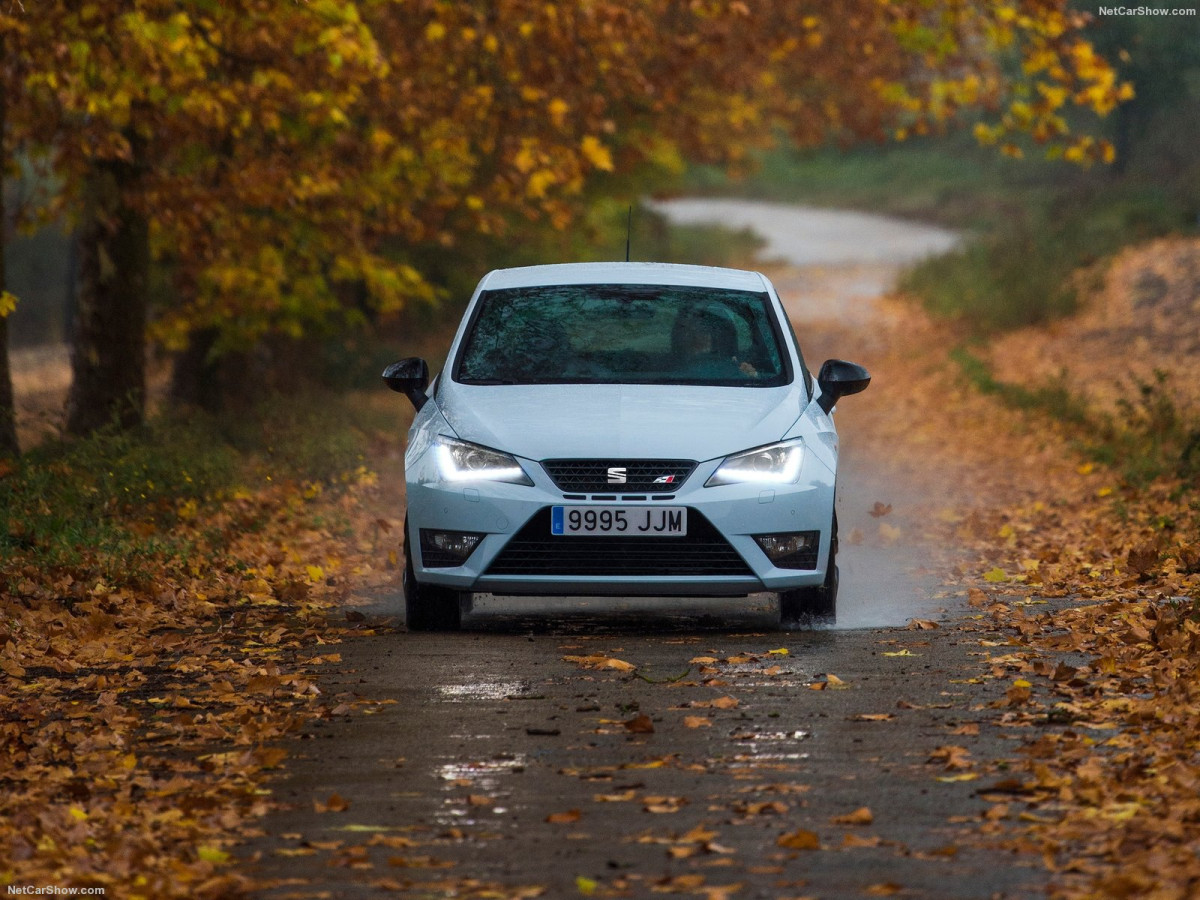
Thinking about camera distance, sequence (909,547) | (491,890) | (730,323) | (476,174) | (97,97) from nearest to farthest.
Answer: (491,890) → (730,323) → (909,547) → (97,97) → (476,174)

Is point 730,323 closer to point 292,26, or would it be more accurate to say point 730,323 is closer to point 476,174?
point 292,26

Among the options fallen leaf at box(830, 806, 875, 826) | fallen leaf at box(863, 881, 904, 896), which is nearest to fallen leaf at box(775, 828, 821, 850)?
fallen leaf at box(830, 806, 875, 826)

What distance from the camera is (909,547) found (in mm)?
12375

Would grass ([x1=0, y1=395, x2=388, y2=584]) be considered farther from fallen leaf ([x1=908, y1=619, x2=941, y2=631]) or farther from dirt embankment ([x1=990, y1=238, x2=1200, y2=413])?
dirt embankment ([x1=990, y1=238, x2=1200, y2=413])

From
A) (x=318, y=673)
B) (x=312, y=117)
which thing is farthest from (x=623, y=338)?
(x=312, y=117)

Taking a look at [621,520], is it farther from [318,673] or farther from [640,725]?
[640,725]

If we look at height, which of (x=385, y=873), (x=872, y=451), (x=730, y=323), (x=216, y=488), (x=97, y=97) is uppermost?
(x=97, y=97)

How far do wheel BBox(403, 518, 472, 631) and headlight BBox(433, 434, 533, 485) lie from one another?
45cm

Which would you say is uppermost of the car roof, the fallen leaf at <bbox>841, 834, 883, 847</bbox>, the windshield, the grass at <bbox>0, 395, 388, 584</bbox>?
the car roof

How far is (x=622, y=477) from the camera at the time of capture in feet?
27.3

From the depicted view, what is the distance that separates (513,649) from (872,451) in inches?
417

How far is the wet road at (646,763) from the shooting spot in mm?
5102

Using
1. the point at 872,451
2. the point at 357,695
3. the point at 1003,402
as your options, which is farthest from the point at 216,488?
the point at 1003,402

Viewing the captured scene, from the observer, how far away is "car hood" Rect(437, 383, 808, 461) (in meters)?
8.37
